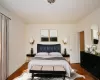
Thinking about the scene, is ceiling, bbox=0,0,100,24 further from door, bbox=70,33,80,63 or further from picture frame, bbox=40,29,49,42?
door, bbox=70,33,80,63

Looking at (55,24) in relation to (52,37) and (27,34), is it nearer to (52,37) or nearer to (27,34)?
(52,37)

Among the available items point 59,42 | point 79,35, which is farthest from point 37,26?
point 79,35

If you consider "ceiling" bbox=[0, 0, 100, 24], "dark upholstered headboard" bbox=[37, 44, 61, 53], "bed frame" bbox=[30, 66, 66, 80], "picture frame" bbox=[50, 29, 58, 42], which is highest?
"ceiling" bbox=[0, 0, 100, 24]

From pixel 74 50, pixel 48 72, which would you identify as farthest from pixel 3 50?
pixel 74 50

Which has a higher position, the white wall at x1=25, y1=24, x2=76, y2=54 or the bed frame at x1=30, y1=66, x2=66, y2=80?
the white wall at x1=25, y1=24, x2=76, y2=54

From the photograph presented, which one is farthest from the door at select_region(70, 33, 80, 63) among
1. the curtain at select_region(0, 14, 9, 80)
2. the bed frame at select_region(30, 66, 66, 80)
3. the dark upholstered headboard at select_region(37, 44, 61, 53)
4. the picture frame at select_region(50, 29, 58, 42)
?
the curtain at select_region(0, 14, 9, 80)

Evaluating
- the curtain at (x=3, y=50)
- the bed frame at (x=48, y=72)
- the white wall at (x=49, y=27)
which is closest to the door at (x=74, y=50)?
the white wall at (x=49, y=27)

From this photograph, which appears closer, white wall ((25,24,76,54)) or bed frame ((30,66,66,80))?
bed frame ((30,66,66,80))

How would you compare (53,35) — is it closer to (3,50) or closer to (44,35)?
(44,35)

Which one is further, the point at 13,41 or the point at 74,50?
the point at 74,50

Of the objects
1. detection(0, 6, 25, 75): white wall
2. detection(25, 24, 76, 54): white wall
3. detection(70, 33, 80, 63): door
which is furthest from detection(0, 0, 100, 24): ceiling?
detection(70, 33, 80, 63): door

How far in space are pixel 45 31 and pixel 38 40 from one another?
2.38 ft

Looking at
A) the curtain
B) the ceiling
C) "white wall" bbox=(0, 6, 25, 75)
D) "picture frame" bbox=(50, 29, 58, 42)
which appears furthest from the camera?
"picture frame" bbox=(50, 29, 58, 42)

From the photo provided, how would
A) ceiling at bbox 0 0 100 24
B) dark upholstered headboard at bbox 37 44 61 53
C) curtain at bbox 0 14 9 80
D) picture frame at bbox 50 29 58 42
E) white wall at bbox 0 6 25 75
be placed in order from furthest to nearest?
picture frame at bbox 50 29 58 42
dark upholstered headboard at bbox 37 44 61 53
white wall at bbox 0 6 25 75
curtain at bbox 0 14 9 80
ceiling at bbox 0 0 100 24
